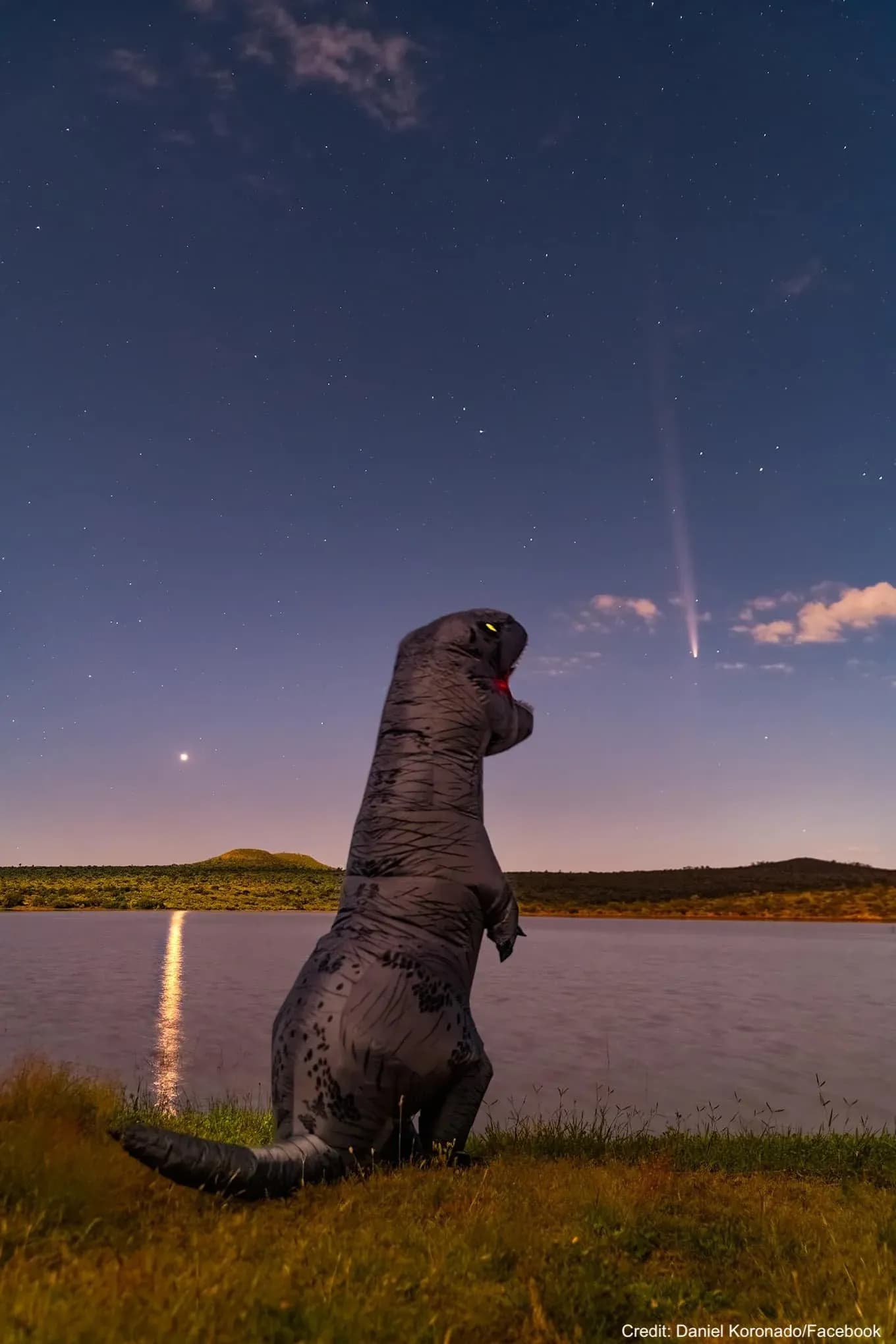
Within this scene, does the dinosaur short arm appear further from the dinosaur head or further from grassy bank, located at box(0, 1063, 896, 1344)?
grassy bank, located at box(0, 1063, 896, 1344)

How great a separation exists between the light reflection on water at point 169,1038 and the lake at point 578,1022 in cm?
7

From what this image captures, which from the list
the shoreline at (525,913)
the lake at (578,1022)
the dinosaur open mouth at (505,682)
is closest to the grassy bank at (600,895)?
the shoreline at (525,913)

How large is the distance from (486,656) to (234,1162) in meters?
3.57

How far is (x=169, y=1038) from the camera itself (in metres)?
16.2

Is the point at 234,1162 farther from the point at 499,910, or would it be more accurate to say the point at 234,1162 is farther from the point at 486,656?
the point at 486,656

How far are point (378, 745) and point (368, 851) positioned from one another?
2.55 feet

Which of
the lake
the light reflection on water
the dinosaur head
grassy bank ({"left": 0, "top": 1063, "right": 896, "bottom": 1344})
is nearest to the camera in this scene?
grassy bank ({"left": 0, "top": 1063, "right": 896, "bottom": 1344})

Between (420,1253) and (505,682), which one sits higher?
(505,682)

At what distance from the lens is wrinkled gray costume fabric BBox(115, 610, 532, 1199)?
187 inches

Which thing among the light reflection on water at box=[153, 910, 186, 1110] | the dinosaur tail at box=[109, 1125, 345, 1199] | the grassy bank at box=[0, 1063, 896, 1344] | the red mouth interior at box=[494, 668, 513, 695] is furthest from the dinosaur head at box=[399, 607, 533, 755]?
the light reflection on water at box=[153, 910, 186, 1110]

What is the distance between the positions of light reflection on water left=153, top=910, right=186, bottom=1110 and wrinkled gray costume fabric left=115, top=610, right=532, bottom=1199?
18.0 feet

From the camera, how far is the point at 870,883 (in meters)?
75.7

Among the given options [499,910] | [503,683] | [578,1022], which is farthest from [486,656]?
[578,1022]

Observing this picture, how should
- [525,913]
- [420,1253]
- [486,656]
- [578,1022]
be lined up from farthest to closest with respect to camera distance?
[525,913] < [578,1022] < [486,656] < [420,1253]
